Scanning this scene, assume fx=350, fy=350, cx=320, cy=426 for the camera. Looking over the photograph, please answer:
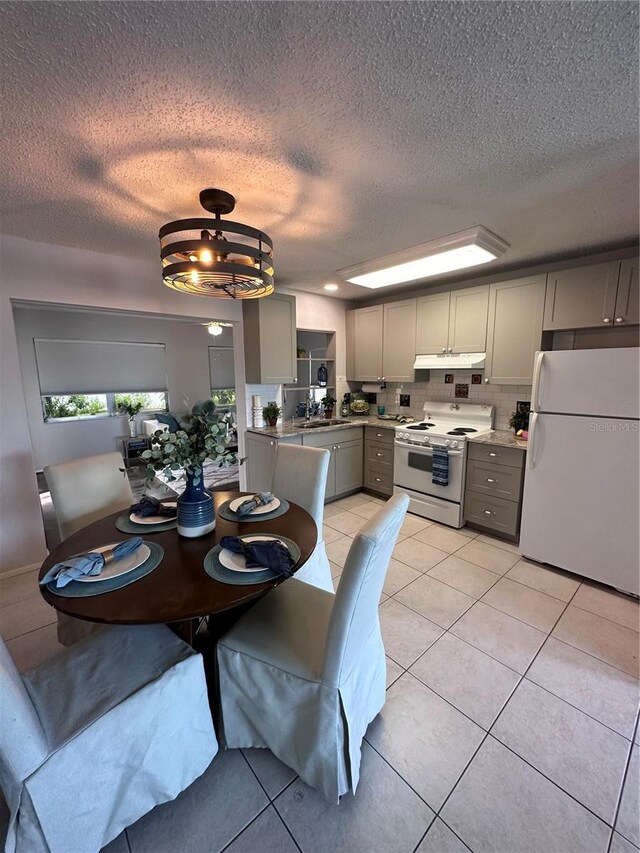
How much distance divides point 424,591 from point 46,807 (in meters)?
2.12

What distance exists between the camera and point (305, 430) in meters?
3.76

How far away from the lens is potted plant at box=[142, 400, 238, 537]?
1529 millimetres

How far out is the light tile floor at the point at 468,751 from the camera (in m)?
1.18

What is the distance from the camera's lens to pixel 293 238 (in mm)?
2521

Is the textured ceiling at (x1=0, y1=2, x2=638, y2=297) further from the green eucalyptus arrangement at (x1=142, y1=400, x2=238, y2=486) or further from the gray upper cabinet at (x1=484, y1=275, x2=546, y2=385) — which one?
the green eucalyptus arrangement at (x1=142, y1=400, x2=238, y2=486)

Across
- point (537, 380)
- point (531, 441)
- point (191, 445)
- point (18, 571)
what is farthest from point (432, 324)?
point (18, 571)

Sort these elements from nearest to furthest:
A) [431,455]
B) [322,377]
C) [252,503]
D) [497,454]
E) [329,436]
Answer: [252,503], [497,454], [431,455], [329,436], [322,377]

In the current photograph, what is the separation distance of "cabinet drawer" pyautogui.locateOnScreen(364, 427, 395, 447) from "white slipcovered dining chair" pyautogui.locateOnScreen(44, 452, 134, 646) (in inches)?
107

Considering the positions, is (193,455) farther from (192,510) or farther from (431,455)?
(431,455)

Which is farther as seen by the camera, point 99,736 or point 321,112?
point 321,112

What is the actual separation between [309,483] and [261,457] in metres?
1.66

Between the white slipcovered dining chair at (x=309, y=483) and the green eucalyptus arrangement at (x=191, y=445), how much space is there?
2.51ft

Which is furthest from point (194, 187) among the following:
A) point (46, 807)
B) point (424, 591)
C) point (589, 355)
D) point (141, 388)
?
point (141, 388)

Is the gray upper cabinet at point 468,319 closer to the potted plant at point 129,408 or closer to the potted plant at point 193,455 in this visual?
the potted plant at point 193,455
